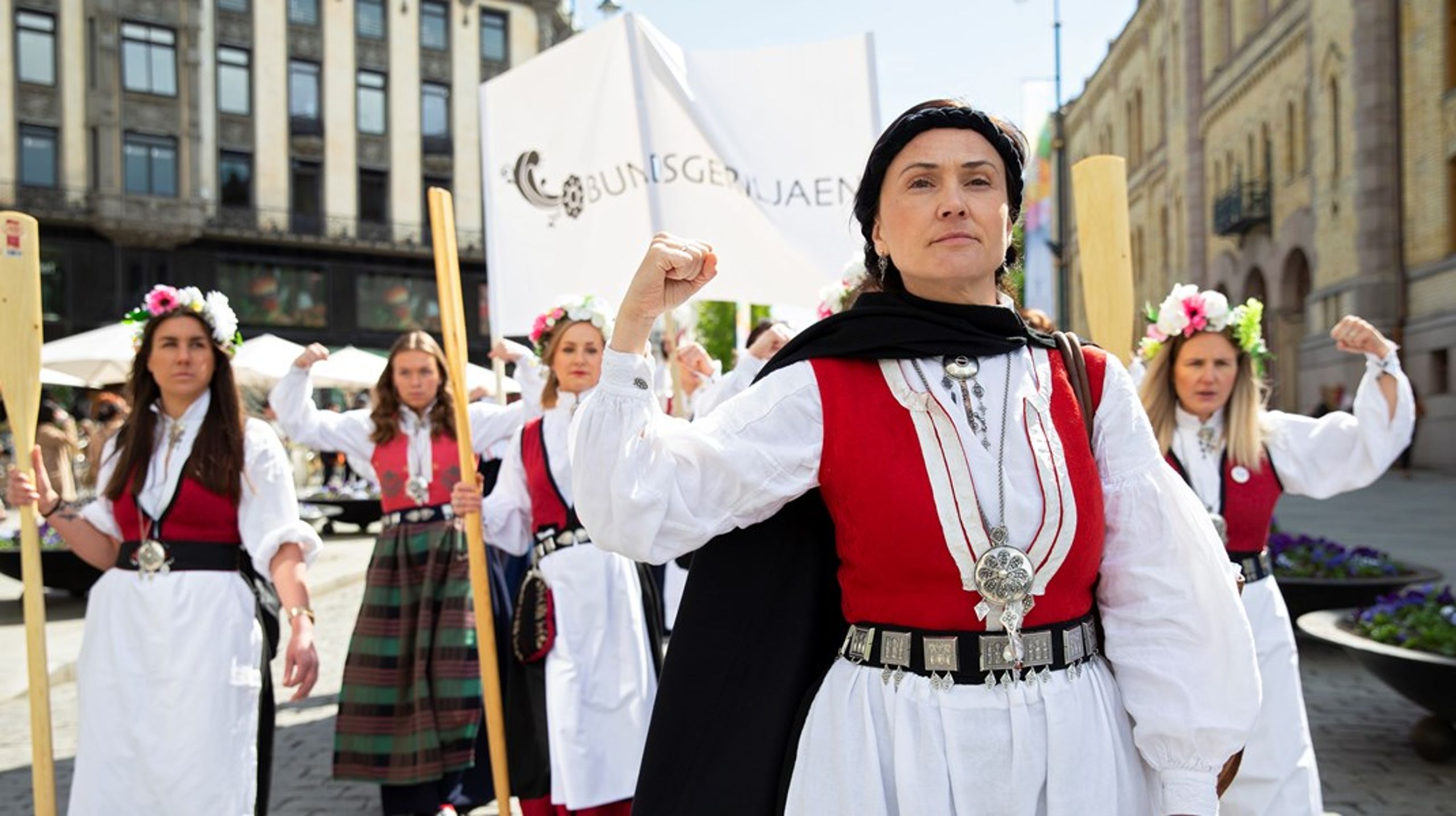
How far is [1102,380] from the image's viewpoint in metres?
2.34

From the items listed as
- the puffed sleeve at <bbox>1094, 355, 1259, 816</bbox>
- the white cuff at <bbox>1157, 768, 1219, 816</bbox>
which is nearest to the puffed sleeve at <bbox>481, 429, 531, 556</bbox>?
the puffed sleeve at <bbox>1094, 355, 1259, 816</bbox>

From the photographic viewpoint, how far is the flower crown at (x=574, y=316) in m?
5.26

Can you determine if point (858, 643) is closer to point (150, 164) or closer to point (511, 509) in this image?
point (511, 509)

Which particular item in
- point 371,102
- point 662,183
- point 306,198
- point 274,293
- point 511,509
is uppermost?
point 371,102

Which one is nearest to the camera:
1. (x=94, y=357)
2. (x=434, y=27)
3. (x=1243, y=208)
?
(x=94, y=357)

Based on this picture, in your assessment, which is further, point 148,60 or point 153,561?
point 148,60

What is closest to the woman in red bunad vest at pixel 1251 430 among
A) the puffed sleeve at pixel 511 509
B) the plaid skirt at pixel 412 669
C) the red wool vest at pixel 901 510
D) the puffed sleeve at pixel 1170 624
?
the puffed sleeve at pixel 1170 624

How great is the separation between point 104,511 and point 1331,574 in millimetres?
7251

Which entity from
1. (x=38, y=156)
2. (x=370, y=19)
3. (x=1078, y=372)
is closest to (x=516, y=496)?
(x=1078, y=372)

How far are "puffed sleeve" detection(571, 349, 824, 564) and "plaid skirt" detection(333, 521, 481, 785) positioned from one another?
3633 mm

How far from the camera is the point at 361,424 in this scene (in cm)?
613

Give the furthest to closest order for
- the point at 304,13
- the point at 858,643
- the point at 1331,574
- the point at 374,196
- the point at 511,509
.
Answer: the point at 374,196
the point at 304,13
the point at 1331,574
the point at 511,509
the point at 858,643

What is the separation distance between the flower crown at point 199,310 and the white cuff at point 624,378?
2.63 metres

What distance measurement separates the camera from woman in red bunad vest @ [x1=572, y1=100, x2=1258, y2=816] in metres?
2.08
